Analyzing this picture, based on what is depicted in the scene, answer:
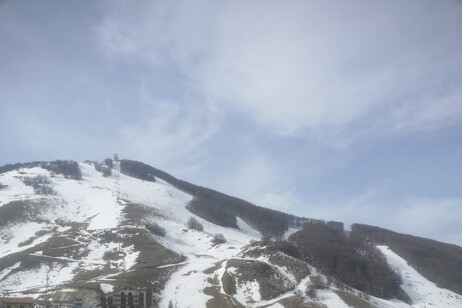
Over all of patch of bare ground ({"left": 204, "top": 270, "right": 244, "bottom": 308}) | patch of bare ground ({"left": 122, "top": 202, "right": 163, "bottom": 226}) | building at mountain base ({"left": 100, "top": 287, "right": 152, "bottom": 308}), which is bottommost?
building at mountain base ({"left": 100, "top": 287, "right": 152, "bottom": 308})

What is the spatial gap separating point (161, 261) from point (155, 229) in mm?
27898

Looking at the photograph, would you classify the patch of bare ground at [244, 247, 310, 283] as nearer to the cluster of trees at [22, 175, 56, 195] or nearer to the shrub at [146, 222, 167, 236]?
the shrub at [146, 222, 167, 236]

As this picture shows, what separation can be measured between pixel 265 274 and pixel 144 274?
23.1 metres

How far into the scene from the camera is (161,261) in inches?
4198

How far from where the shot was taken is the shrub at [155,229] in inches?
5207

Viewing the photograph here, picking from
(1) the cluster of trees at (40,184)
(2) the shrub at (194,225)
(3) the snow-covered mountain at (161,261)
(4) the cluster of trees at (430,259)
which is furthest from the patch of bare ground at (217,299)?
(1) the cluster of trees at (40,184)

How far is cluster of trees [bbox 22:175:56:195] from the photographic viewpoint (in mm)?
171488

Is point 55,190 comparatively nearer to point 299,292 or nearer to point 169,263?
point 169,263

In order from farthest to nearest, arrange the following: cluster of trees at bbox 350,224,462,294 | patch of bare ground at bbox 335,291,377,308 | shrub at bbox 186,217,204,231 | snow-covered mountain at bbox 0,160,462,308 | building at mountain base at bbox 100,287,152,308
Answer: shrub at bbox 186,217,204,231 → cluster of trees at bbox 350,224,462,294 → snow-covered mountain at bbox 0,160,462,308 → patch of bare ground at bbox 335,291,377,308 → building at mountain base at bbox 100,287,152,308

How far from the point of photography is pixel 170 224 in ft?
487

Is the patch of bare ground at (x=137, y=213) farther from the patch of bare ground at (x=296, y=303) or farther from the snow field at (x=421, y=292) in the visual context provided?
the snow field at (x=421, y=292)

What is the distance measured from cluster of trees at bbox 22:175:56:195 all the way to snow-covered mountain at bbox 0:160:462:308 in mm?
660

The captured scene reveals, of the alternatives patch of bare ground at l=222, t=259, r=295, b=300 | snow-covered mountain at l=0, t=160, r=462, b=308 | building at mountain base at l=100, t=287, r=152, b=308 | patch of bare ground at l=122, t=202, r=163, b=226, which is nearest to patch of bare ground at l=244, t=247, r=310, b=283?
snow-covered mountain at l=0, t=160, r=462, b=308

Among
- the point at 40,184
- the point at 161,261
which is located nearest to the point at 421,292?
A: the point at 161,261
